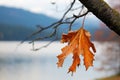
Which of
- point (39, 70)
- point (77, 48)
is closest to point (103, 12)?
point (77, 48)

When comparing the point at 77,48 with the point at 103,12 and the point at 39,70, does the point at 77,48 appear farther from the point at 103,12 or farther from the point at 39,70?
the point at 39,70

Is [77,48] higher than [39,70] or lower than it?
lower

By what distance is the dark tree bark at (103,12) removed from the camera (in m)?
1.35

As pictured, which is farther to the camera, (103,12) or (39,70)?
(39,70)

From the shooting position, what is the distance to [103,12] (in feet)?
4.44

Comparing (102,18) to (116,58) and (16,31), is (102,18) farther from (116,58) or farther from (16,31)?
(16,31)

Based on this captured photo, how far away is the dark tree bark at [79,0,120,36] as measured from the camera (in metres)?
1.35

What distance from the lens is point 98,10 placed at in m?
1.35

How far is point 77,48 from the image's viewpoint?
4.66 ft

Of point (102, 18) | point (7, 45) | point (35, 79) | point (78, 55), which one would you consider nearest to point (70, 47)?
point (78, 55)

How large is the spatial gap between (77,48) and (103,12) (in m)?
0.15

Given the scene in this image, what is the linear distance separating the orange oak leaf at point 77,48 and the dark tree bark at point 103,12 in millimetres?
87

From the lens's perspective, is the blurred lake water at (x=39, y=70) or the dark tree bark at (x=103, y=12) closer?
the dark tree bark at (x=103, y=12)

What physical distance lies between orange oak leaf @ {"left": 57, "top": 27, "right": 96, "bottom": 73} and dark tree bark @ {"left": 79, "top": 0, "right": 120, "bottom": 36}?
0.09 m
